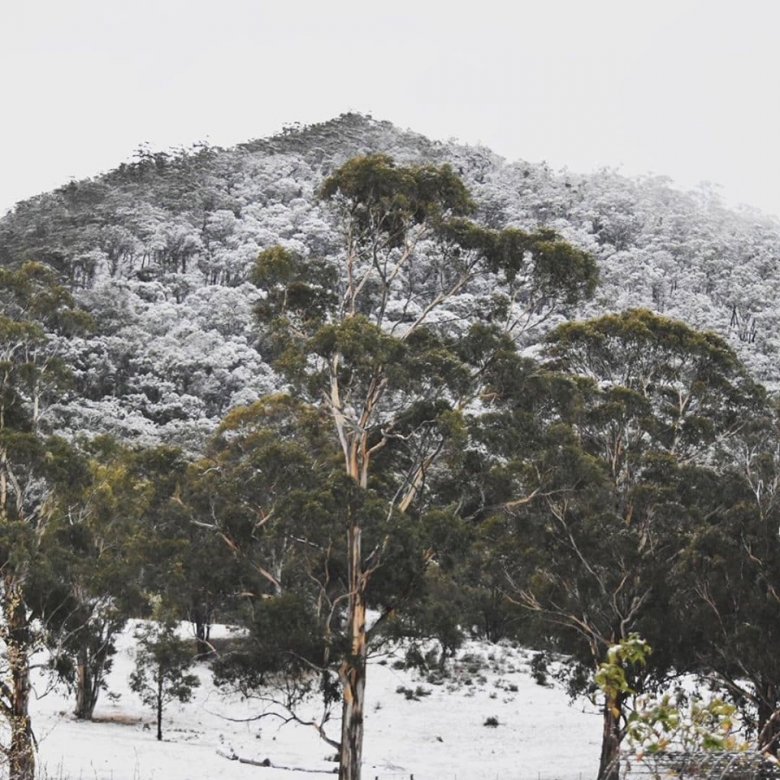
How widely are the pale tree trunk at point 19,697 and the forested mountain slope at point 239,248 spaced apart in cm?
3371

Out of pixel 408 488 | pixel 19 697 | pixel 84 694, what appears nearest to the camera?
pixel 19 697

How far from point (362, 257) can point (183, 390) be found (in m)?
54.6

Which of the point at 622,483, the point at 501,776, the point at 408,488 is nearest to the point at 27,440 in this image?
the point at 408,488

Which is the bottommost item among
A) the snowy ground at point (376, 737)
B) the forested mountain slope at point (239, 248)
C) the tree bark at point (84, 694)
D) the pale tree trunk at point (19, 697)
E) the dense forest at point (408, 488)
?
the snowy ground at point (376, 737)

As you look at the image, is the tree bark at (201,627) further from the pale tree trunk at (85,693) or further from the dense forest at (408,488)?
the pale tree trunk at (85,693)

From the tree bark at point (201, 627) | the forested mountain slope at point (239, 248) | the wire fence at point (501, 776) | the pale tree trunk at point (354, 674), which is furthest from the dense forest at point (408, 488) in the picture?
the forested mountain slope at point (239, 248)

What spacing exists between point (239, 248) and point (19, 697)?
88.6m

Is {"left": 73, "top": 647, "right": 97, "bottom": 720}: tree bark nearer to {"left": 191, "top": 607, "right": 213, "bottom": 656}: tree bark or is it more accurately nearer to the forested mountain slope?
{"left": 191, "top": 607, "right": 213, "bottom": 656}: tree bark

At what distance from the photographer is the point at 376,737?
96.3 ft

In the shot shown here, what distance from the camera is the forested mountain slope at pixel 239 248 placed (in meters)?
71.4

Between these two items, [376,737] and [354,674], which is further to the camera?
[376,737]

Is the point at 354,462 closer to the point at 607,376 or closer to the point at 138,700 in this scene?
the point at 607,376

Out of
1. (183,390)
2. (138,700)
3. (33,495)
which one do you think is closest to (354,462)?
(33,495)

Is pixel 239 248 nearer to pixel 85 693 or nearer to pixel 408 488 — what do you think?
pixel 85 693
